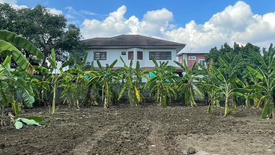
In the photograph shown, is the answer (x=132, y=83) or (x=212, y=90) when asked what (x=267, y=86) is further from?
(x=132, y=83)

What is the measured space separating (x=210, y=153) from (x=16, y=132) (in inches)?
177

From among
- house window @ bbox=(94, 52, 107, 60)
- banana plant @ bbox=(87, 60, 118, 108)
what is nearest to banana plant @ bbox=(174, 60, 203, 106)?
banana plant @ bbox=(87, 60, 118, 108)

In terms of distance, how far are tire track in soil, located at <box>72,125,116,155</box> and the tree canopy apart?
16.7 m

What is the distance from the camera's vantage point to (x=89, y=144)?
15.1 feet

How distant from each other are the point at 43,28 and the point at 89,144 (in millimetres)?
19147

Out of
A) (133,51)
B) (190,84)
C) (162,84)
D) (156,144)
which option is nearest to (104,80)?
(162,84)

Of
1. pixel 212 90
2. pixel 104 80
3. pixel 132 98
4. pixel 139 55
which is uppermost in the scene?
pixel 139 55

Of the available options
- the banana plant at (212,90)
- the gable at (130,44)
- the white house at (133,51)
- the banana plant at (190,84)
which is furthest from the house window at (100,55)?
the banana plant at (190,84)

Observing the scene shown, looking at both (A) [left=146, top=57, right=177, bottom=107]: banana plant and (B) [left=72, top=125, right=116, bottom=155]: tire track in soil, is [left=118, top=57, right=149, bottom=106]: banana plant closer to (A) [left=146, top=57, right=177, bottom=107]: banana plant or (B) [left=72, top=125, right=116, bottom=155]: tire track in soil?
(A) [left=146, top=57, right=177, bottom=107]: banana plant

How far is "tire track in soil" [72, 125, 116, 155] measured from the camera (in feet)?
13.5

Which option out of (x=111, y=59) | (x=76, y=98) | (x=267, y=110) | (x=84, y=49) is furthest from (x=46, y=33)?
(x=267, y=110)

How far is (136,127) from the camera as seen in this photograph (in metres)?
6.34

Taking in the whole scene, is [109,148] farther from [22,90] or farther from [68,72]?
[68,72]

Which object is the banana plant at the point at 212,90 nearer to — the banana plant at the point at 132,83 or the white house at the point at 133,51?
the banana plant at the point at 132,83
